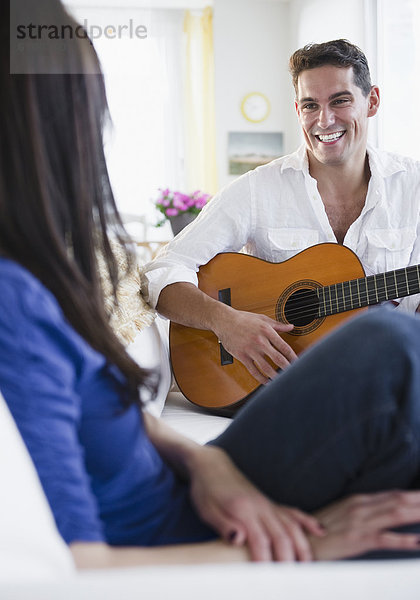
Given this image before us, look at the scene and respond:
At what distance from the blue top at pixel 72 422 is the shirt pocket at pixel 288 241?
125 cm

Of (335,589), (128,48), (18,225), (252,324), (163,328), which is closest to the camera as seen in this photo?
(335,589)

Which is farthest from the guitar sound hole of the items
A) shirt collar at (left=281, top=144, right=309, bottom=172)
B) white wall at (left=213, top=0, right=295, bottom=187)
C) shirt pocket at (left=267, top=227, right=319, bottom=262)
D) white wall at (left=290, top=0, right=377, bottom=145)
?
white wall at (left=213, top=0, right=295, bottom=187)

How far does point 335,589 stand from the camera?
0.51 m

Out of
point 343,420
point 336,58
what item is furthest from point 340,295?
point 343,420

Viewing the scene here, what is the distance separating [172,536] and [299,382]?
9.4 inches

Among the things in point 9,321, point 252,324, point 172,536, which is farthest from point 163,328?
point 9,321

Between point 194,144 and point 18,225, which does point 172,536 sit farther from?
point 194,144

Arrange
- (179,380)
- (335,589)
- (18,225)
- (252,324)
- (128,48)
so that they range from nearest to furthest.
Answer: (335,589), (18,225), (252,324), (179,380), (128,48)

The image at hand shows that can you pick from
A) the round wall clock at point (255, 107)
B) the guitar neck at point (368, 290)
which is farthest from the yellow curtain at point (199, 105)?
the guitar neck at point (368, 290)

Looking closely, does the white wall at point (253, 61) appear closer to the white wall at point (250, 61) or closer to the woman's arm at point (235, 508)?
the white wall at point (250, 61)

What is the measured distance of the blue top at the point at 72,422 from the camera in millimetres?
598

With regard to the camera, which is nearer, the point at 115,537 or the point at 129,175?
the point at 115,537

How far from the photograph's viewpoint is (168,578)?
20.0 inches

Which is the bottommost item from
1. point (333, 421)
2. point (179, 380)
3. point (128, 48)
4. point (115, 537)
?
point (179, 380)
